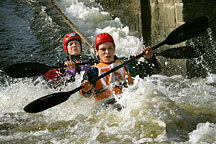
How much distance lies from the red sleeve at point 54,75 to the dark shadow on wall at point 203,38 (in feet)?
7.86

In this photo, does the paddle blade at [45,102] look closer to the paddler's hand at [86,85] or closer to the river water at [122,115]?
the paddler's hand at [86,85]

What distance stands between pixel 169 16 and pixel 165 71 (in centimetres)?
112

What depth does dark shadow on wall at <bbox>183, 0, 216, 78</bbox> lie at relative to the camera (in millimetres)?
6387

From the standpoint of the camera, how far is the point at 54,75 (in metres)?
6.07

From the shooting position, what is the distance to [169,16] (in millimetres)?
7004

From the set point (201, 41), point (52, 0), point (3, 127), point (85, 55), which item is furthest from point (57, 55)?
point (52, 0)

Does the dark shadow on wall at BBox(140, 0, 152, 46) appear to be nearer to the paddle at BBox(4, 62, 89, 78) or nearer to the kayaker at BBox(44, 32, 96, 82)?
the kayaker at BBox(44, 32, 96, 82)

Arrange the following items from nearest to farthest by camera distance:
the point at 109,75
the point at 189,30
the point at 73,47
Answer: the point at 189,30 → the point at 109,75 → the point at 73,47

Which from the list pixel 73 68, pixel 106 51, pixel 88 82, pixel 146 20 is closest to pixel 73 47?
pixel 73 68

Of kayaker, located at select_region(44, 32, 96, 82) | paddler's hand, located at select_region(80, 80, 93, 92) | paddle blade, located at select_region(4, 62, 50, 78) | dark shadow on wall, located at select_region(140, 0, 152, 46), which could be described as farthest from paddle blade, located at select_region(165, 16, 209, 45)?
dark shadow on wall, located at select_region(140, 0, 152, 46)

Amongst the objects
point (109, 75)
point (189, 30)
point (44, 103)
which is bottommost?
point (44, 103)

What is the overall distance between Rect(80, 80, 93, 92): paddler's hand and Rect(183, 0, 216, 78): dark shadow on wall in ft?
8.64

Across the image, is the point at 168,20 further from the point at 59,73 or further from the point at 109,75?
the point at 109,75

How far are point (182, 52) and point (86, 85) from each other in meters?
1.61
